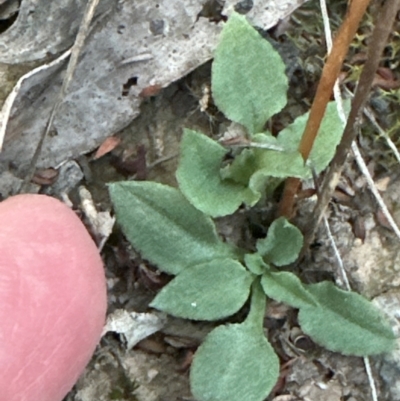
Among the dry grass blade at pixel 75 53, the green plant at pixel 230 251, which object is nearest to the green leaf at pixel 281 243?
the green plant at pixel 230 251

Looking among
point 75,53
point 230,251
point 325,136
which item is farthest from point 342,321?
point 75,53

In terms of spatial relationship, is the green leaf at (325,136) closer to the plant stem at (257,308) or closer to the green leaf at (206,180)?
the green leaf at (206,180)

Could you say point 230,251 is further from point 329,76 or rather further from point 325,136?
point 329,76

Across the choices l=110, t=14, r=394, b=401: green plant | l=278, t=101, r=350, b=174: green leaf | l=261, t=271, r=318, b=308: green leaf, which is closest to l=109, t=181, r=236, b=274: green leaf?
l=110, t=14, r=394, b=401: green plant

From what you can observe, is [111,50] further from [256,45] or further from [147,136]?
[256,45]

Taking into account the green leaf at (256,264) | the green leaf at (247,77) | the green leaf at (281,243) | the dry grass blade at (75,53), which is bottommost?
the green leaf at (256,264)

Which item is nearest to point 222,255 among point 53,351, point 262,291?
point 262,291
